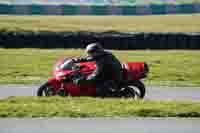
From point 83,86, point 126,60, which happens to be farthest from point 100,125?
point 126,60

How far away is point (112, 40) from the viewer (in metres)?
27.7

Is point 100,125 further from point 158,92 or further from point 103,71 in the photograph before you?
point 158,92

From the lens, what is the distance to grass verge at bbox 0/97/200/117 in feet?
32.8

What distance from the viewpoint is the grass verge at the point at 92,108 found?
9.99 meters

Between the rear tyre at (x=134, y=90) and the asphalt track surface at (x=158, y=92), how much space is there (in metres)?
0.82

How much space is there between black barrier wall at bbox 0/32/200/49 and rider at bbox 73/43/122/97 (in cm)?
1494

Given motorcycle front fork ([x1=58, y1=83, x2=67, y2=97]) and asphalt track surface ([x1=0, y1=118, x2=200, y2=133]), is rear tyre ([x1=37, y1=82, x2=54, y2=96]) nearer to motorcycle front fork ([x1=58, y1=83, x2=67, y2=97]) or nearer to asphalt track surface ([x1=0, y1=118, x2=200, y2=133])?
motorcycle front fork ([x1=58, y1=83, x2=67, y2=97])

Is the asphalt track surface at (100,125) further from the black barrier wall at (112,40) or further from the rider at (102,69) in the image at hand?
the black barrier wall at (112,40)

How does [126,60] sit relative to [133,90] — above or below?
below

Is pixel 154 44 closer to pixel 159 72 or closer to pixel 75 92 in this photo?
pixel 159 72

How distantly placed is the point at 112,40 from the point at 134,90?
1480cm

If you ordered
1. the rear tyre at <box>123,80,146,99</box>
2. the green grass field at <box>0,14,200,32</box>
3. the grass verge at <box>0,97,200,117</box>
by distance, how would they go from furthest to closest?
the green grass field at <box>0,14,200,32</box>, the rear tyre at <box>123,80,146,99</box>, the grass verge at <box>0,97,200,117</box>

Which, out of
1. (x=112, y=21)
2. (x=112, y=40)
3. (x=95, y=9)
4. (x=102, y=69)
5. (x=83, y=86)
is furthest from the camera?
(x=95, y=9)

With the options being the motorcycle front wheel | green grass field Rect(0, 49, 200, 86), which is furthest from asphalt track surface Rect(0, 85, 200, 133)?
green grass field Rect(0, 49, 200, 86)
